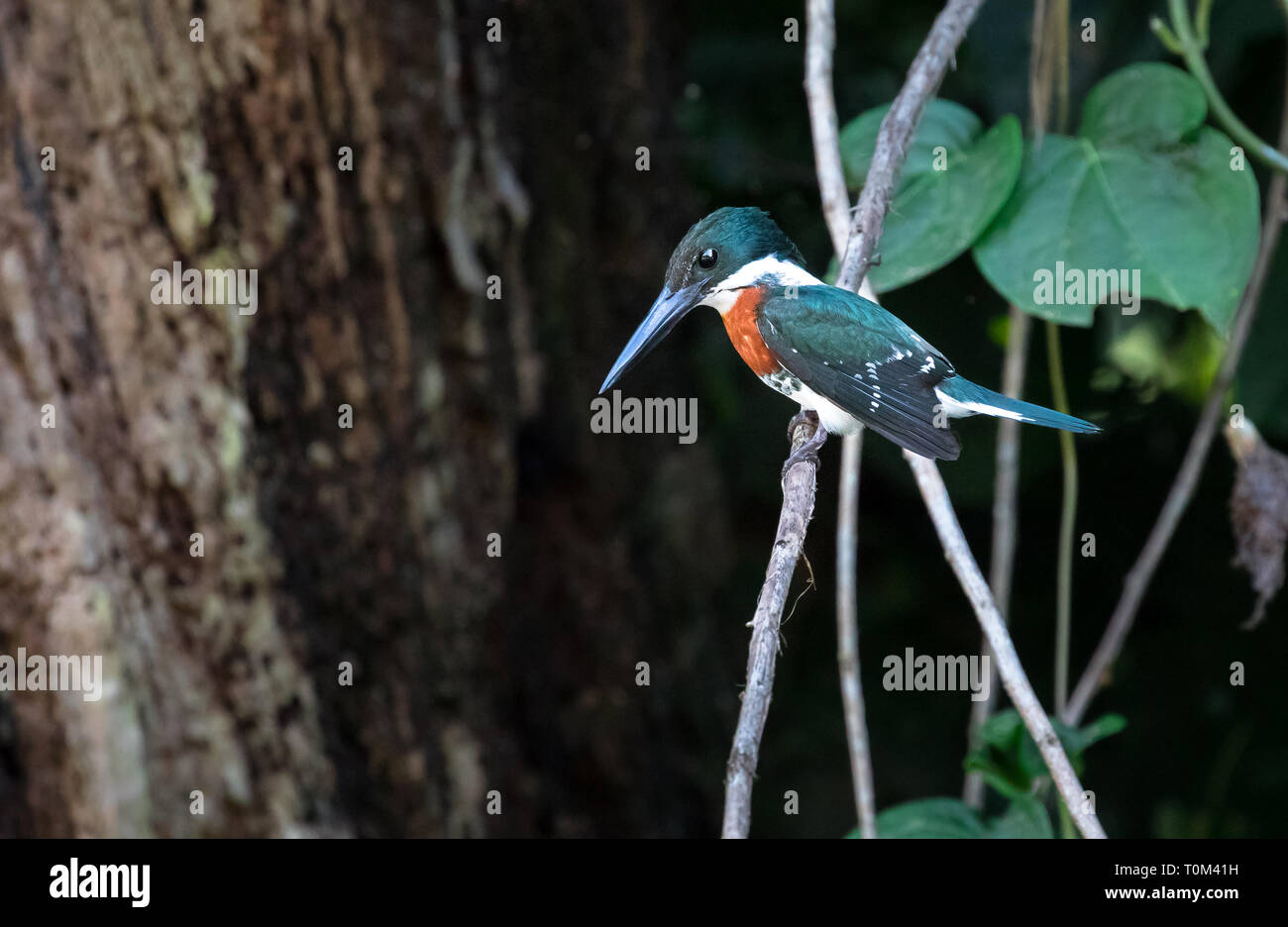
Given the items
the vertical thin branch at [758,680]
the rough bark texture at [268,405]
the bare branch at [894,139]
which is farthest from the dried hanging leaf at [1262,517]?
the rough bark texture at [268,405]

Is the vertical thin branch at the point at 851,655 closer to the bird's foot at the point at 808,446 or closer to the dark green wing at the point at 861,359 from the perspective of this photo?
the bird's foot at the point at 808,446

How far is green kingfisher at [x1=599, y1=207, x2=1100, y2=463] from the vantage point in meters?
1.33

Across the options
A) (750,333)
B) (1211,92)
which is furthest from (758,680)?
(1211,92)

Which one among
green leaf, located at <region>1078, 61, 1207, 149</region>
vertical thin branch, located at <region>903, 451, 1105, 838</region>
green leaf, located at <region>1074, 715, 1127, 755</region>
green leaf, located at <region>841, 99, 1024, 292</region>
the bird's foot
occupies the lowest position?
green leaf, located at <region>1074, 715, 1127, 755</region>

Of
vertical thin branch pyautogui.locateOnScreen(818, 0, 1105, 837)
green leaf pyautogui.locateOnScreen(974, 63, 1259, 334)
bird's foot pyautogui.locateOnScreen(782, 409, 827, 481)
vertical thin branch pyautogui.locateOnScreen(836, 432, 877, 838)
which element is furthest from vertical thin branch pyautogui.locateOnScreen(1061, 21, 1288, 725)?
bird's foot pyautogui.locateOnScreen(782, 409, 827, 481)

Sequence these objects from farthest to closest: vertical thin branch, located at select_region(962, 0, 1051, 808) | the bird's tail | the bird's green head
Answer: vertical thin branch, located at select_region(962, 0, 1051, 808), the bird's green head, the bird's tail

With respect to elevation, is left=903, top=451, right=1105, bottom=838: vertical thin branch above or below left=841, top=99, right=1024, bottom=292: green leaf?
below

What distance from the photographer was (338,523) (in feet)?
7.86

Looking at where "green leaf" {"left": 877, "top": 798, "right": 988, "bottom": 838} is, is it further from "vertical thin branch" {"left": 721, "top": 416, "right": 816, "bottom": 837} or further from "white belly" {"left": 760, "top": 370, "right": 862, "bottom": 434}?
"vertical thin branch" {"left": 721, "top": 416, "right": 816, "bottom": 837}

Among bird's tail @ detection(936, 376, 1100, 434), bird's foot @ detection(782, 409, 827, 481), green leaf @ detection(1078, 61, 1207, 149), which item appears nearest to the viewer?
bird's tail @ detection(936, 376, 1100, 434)

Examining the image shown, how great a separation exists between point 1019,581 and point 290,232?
6.07 ft

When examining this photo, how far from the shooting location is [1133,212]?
174 centimetres

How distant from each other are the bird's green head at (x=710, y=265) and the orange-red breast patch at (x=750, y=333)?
3 centimetres

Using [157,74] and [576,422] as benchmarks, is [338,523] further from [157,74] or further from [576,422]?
[157,74]
